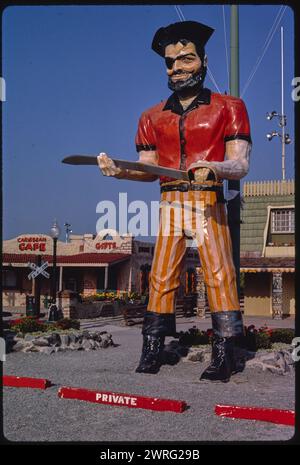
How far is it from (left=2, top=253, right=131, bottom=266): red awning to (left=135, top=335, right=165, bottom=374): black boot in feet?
47.1

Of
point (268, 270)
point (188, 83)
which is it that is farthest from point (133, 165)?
point (268, 270)

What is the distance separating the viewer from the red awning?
71.2 ft

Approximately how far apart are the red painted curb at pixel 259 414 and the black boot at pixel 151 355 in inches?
71.6

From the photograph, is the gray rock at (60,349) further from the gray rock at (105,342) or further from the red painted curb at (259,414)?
the red painted curb at (259,414)

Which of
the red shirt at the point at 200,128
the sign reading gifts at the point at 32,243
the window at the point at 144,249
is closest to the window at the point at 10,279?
the sign reading gifts at the point at 32,243

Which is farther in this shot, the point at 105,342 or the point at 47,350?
the point at 105,342

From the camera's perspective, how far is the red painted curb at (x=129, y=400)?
17.1ft

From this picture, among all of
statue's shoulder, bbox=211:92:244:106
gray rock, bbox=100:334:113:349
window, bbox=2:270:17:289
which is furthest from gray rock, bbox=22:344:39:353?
window, bbox=2:270:17:289

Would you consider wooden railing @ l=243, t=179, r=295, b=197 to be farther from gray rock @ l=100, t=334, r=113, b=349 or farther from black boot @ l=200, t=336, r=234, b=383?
black boot @ l=200, t=336, r=234, b=383

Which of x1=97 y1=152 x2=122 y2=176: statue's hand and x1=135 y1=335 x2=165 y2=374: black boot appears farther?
x1=135 y1=335 x2=165 y2=374: black boot

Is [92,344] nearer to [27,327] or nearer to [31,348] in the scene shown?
[31,348]

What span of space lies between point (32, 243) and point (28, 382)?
18481mm

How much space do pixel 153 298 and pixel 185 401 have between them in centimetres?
161

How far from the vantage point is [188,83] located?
21.5 feet
